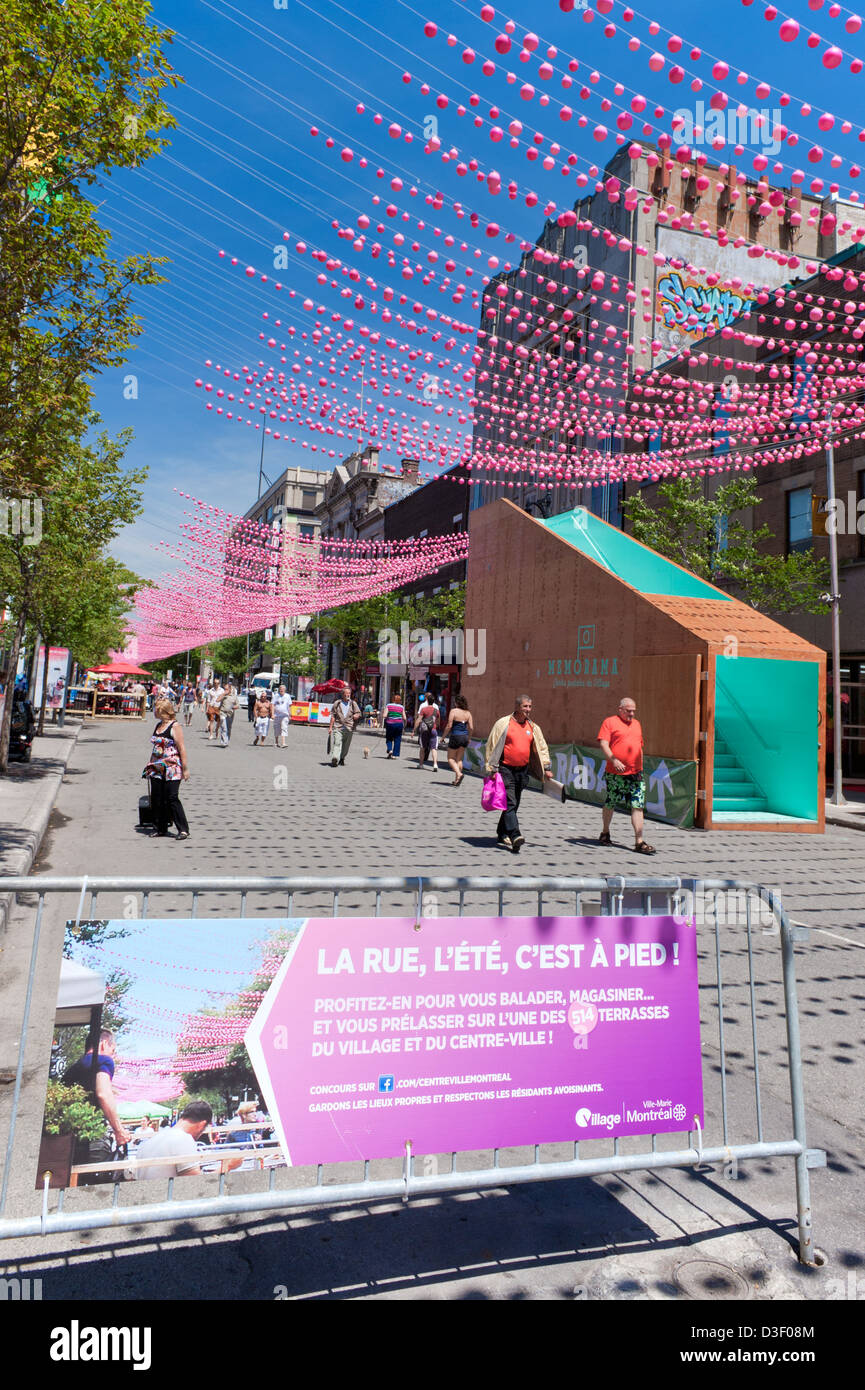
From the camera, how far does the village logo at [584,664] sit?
19.0 meters

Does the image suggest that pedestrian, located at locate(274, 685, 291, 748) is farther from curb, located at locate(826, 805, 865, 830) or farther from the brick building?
curb, located at locate(826, 805, 865, 830)

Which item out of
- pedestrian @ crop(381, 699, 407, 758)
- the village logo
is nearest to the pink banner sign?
the village logo

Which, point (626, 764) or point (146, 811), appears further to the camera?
point (626, 764)

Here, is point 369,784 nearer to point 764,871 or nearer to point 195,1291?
point 764,871

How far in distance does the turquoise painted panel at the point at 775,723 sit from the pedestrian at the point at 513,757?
6106mm

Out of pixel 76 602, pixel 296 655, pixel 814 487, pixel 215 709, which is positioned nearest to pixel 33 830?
pixel 76 602

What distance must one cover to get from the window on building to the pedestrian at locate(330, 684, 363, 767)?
14.1 m

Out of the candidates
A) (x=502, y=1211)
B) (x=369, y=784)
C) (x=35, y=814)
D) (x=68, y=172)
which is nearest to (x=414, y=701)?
(x=369, y=784)

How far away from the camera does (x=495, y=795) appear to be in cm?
1127

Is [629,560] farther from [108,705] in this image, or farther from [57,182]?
[108,705]

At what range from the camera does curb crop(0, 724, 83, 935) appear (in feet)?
24.8

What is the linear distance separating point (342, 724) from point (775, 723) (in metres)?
10.5

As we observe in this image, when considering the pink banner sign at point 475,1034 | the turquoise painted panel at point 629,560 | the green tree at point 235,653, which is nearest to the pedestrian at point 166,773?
the pink banner sign at point 475,1034
